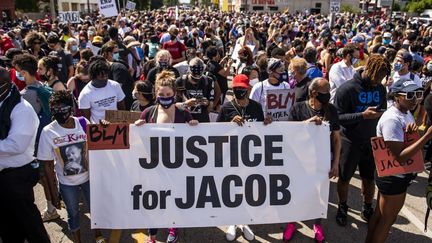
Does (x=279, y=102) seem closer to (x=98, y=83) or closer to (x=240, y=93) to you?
(x=240, y=93)

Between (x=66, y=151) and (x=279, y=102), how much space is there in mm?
2740

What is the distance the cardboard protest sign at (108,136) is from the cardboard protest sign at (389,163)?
2320mm

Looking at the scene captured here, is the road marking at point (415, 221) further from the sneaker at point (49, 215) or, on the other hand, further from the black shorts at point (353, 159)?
the sneaker at point (49, 215)

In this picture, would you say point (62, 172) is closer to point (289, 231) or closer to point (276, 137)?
point (276, 137)

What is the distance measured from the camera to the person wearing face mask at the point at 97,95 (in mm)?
4898

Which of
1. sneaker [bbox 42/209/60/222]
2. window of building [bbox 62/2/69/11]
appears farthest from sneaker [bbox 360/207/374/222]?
window of building [bbox 62/2/69/11]

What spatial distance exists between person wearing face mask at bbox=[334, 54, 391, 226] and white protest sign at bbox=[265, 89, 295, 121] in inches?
30.6

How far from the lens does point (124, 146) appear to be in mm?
3832

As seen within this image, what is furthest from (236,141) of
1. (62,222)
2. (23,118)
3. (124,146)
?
(62,222)

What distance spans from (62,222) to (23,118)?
203 cm

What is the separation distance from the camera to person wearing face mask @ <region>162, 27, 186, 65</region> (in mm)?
9757

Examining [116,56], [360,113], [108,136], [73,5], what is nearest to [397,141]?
[360,113]

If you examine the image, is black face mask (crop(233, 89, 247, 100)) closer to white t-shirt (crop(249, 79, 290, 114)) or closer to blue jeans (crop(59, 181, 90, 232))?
white t-shirt (crop(249, 79, 290, 114))

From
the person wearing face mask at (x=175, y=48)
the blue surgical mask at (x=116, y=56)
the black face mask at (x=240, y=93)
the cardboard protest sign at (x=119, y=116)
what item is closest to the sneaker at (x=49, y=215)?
the cardboard protest sign at (x=119, y=116)
